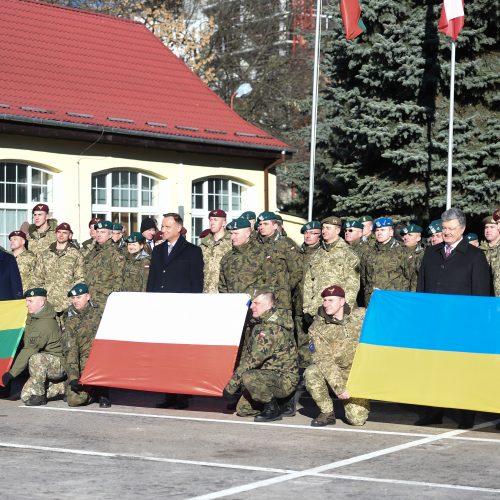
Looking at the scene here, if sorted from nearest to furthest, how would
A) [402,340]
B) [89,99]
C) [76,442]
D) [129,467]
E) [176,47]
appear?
[129,467], [76,442], [402,340], [89,99], [176,47]

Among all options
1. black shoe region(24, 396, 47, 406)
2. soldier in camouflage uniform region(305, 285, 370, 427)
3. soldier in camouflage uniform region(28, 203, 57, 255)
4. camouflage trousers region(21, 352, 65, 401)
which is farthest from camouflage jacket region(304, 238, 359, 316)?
soldier in camouflage uniform region(28, 203, 57, 255)

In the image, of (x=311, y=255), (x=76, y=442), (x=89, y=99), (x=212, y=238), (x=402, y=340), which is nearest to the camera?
(x=76, y=442)

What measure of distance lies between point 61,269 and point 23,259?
0.73 m

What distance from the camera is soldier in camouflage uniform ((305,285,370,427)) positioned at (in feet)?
35.6

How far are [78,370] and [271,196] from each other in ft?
50.7

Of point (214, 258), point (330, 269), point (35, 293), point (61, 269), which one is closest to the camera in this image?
point (35, 293)

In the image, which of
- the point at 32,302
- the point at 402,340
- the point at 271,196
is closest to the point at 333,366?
the point at 402,340

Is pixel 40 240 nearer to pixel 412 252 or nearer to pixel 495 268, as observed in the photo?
pixel 412 252

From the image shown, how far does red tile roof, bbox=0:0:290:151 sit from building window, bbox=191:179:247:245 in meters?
1.11

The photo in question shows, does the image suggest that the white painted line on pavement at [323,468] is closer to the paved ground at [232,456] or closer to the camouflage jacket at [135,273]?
the paved ground at [232,456]

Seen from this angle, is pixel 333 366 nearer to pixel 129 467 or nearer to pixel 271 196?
pixel 129 467

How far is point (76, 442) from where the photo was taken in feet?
32.1

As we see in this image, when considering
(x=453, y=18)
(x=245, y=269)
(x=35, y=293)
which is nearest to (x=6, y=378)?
(x=35, y=293)

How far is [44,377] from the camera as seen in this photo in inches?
487
